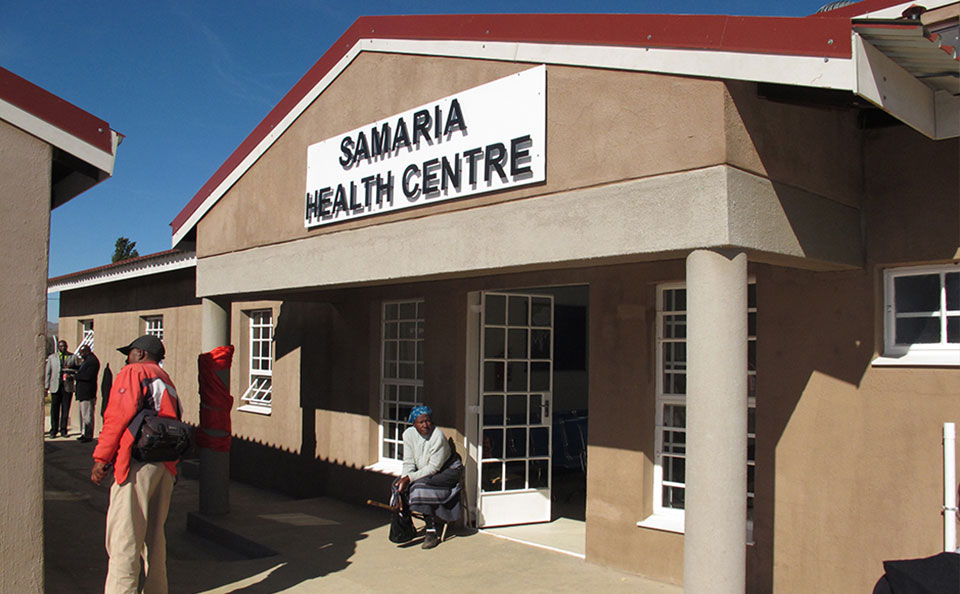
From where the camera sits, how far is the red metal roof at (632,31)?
13.3 ft

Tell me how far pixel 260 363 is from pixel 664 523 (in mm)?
7690

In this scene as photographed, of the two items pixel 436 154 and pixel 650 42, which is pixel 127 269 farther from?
pixel 650 42

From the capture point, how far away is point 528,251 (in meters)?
5.41

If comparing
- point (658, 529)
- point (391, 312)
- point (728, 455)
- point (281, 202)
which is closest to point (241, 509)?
point (391, 312)

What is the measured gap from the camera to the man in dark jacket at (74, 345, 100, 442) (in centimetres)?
1489

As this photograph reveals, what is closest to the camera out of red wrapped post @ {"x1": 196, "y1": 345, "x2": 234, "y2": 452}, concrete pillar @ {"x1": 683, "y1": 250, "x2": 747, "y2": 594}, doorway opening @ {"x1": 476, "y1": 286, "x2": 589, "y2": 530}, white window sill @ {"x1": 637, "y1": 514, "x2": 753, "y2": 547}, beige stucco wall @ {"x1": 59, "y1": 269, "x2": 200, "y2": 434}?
concrete pillar @ {"x1": 683, "y1": 250, "x2": 747, "y2": 594}

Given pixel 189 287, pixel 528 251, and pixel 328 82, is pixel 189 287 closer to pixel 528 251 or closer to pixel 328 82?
pixel 328 82

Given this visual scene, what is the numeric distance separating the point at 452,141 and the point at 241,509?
5843 millimetres

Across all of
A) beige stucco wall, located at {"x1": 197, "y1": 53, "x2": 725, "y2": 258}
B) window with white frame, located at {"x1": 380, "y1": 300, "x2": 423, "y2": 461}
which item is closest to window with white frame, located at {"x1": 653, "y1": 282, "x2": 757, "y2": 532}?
beige stucco wall, located at {"x1": 197, "y1": 53, "x2": 725, "y2": 258}

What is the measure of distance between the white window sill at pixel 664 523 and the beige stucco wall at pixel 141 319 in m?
8.88

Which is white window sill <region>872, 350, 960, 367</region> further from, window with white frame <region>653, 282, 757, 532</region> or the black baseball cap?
the black baseball cap

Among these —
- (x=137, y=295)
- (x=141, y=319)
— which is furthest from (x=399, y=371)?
(x=137, y=295)

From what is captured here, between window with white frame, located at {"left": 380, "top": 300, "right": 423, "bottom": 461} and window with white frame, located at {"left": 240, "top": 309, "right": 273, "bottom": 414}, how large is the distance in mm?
2894

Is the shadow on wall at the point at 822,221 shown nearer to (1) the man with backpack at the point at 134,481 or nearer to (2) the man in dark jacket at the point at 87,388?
(1) the man with backpack at the point at 134,481
